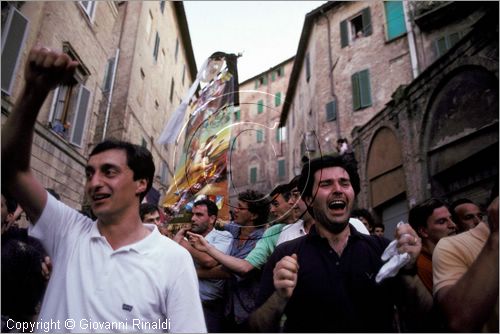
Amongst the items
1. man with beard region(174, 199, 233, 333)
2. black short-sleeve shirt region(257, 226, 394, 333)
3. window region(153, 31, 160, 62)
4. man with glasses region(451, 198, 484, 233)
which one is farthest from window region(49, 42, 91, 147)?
man with glasses region(451, 198, 484, 233)

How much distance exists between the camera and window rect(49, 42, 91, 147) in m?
9.10

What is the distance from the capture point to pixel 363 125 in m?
13.8

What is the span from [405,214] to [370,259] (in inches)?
402

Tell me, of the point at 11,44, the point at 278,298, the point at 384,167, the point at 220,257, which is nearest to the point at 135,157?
the point at 220,257

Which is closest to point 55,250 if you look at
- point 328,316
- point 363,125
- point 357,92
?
point 328,316

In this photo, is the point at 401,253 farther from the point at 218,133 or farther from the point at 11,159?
the point at 11,159

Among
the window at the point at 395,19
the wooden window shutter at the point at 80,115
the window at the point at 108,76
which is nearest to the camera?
the wooden window shutter at the point at 80,115

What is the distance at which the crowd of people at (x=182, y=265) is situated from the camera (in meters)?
1.46

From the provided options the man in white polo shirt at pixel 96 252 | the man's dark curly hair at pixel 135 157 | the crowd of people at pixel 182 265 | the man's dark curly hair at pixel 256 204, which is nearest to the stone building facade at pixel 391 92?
the man's dark curly hair at pixel 256 204

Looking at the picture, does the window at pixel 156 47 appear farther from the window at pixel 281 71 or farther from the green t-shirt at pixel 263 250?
the green t-shirt at pixel 263 250

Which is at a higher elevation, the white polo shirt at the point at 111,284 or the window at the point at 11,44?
Answer: the window at the point at 11,44

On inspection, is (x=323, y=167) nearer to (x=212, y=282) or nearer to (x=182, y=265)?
(x=182, y=265)

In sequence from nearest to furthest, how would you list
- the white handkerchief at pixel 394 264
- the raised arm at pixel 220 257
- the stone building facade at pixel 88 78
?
1. the white handkerchief at pixel 394 264
2. the raised arm at pixel 220 257
3. the stone building facade at pixel 88 78

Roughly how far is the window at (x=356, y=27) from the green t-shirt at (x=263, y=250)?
1563 cm
